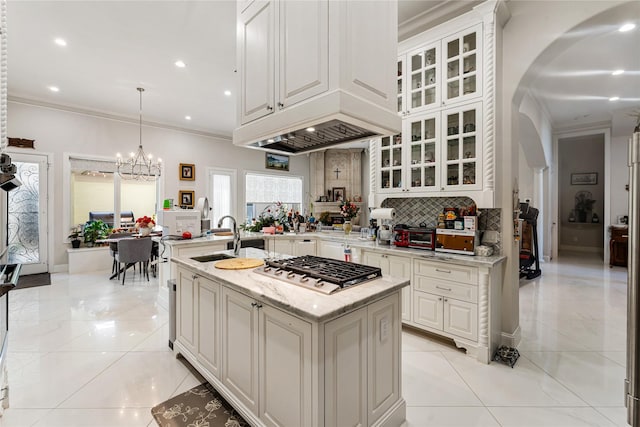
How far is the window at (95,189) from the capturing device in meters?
5.77

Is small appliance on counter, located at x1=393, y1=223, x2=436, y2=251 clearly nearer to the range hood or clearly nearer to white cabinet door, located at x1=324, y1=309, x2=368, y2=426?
the range hood

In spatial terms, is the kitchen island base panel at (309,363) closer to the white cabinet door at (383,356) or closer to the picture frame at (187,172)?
the white cabinet door at (383,356)

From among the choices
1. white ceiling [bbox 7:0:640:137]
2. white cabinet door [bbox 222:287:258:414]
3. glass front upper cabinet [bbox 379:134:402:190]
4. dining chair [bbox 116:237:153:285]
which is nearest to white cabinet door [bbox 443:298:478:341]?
glass front upper cabinet [bbox 379:134:402:190]

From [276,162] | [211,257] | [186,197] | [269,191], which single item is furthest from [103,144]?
[211,257]

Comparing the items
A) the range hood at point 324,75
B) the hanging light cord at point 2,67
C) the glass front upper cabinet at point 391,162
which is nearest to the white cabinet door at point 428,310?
the glass front upper cabinet at point 391,162

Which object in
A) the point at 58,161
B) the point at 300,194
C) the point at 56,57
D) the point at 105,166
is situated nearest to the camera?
Answer: the point at 56,57

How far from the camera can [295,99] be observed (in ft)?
5.32

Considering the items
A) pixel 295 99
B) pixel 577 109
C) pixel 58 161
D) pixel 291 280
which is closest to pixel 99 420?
pixel 291 280

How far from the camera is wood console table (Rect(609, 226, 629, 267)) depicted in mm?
5930

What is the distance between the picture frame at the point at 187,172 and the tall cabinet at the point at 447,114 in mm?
5357

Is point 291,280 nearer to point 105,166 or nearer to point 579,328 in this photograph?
point 579,328

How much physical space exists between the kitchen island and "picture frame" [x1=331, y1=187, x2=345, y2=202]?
675 centimetres

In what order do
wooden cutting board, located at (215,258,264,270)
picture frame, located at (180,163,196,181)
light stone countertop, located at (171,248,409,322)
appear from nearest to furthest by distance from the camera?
light stone countertop, located at (171,248,409,322), wooden cutting board, located at (215,258,264,270), picture frame, located at (180,163,196,181)

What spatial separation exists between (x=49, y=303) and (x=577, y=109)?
31.9ft
